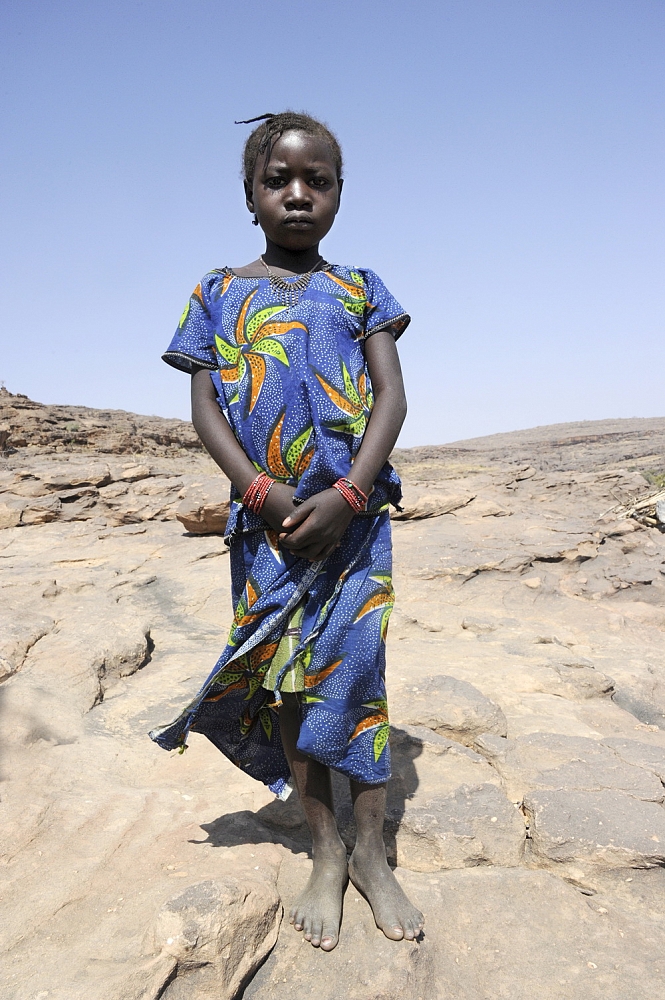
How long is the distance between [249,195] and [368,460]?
82cm

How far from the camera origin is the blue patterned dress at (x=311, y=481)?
160 cm

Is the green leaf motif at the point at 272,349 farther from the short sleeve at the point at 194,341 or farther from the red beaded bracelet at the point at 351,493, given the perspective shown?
the red beaded bracelet at the point at 351,493

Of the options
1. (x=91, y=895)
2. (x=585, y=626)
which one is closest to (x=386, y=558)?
(x=91, y=895)

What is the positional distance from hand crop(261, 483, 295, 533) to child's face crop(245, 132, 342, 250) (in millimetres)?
646

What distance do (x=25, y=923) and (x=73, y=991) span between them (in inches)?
10.9

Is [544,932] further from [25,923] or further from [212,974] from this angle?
[25,923]

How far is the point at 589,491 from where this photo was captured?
25.4 feet

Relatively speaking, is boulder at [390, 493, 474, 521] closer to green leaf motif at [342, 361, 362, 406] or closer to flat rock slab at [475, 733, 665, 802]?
flat rock slab at [475, 733, 665, 802]

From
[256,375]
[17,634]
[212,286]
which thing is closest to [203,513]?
[17,634]

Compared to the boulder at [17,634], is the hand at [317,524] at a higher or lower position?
higher

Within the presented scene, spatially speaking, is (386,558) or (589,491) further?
(589,491)

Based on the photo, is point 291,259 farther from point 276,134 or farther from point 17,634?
point 17,634

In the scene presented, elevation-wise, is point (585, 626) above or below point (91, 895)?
below

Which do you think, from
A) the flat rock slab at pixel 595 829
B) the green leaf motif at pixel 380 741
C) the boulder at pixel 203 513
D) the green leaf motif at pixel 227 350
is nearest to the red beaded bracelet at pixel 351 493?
the green leaf motif at pixel 227 350
